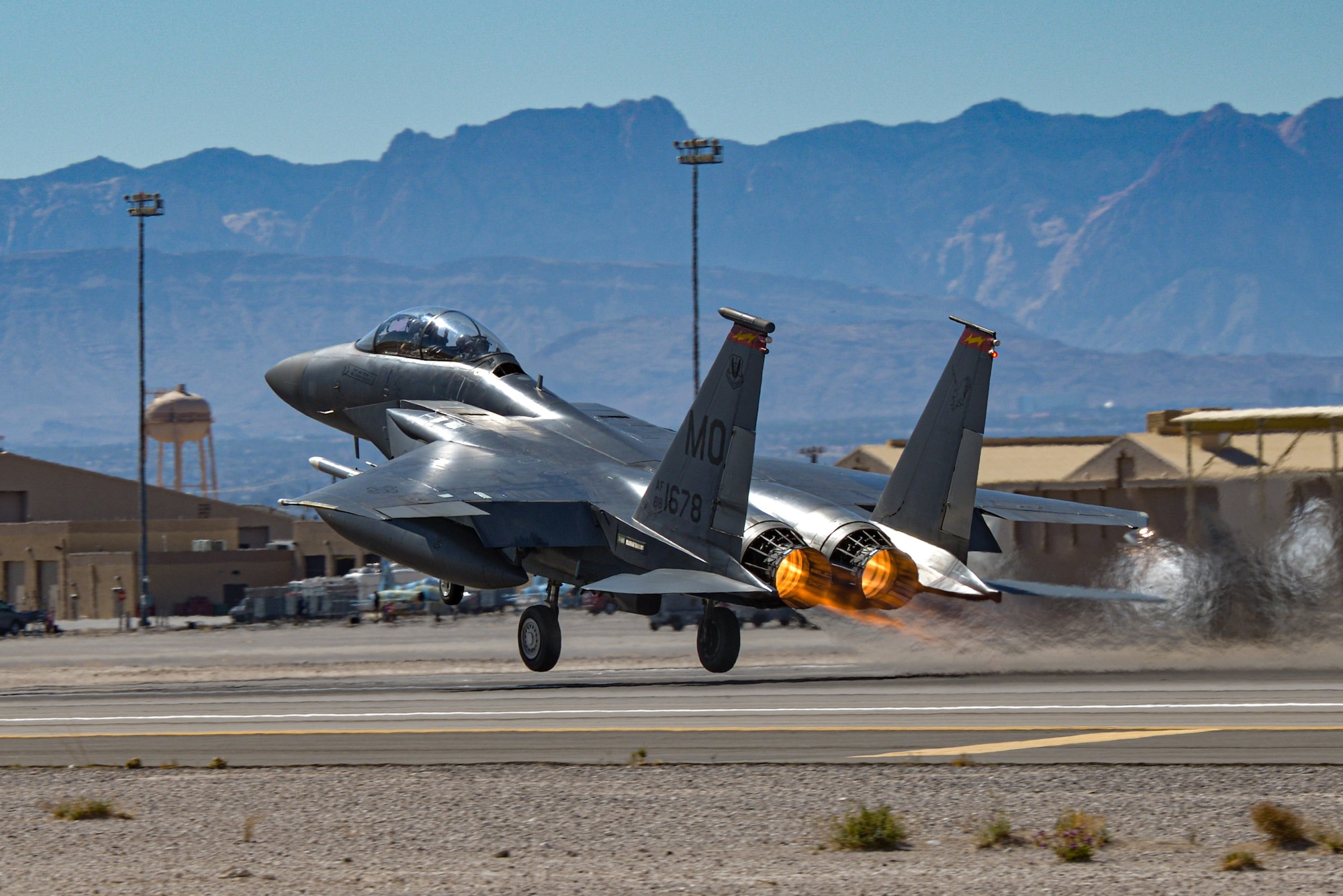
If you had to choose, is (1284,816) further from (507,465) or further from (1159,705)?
(507,465)

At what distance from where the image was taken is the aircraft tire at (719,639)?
81.1 ft

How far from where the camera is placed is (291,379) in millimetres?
31359

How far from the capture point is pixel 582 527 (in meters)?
25.0

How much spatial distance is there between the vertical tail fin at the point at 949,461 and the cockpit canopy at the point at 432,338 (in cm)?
917

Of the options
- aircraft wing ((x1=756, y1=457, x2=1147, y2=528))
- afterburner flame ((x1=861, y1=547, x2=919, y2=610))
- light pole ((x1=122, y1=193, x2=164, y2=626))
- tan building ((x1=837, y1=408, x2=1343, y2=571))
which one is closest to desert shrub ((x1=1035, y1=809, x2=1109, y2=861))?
afterburner flame ((x1=861, y1=547, x2=919, y2=610))

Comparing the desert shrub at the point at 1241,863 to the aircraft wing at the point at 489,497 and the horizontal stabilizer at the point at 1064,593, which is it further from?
the aircraft wing at the point at 489,497

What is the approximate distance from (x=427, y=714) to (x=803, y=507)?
6540mm

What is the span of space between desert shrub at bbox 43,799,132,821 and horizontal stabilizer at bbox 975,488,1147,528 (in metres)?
14.2

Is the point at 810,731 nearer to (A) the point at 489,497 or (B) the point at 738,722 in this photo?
(B) the point at 738,722

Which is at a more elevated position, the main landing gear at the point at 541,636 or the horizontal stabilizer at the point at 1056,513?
the horizontal stabilizer at the point at 1056,513

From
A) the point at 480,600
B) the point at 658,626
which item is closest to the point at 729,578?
the point at 658,626

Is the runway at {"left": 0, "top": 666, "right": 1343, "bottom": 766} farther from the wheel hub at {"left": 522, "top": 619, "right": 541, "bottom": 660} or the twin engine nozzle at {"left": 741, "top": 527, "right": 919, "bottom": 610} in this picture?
the twin engine nozzle at {"left": 741, "top": 527, "right": 919, "bottom": 610}

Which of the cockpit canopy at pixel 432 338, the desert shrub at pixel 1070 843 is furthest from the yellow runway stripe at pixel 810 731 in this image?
the cockpit canopy at pixel 432 338

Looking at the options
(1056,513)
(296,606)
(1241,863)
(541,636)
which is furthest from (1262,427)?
(296,606)
